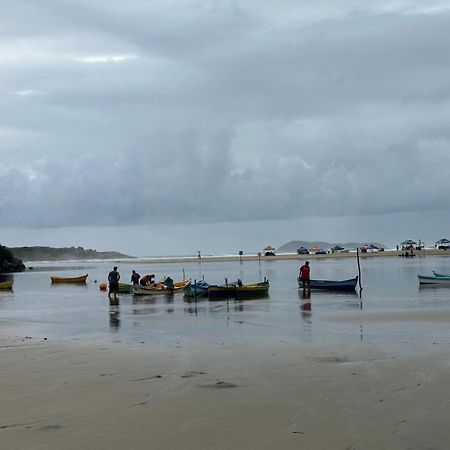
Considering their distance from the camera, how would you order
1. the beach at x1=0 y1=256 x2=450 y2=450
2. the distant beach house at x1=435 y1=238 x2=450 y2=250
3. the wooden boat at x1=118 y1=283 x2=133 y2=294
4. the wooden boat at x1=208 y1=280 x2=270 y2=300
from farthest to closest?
1. the distant beach house at x1=435 y1=238 x2=450 y2=250
2. the wooden boat at x1=118 y1=283 x2=133 y2=294
3. the wooden boat at x1=208 y1=280 x2=270 y2=300
4. the beach at x1=0 y1=256 x2=450 y2=450

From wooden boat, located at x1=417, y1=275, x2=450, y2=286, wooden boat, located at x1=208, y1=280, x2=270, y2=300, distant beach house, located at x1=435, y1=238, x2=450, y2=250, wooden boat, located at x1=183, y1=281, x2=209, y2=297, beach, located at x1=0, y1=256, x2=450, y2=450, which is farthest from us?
distant beach house, located at x1=435, y1=238, x2=450, y2=250

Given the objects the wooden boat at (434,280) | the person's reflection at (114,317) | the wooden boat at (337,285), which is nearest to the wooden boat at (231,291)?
the person's reflection at (114,317)

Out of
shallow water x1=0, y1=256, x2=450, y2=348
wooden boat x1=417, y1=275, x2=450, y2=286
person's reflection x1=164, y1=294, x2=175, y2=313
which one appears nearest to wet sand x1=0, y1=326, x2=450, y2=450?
shallow water x1=0, y1=256, x2=450, y2=348

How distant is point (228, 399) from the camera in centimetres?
1152

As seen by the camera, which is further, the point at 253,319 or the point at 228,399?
the point at 253,319

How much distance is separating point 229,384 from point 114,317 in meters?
17.4

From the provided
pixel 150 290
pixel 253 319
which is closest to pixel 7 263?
pixel 150 290

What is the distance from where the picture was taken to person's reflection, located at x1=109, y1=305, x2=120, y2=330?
84.5 ft

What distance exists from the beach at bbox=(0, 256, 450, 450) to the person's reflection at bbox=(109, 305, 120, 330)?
0.36 m

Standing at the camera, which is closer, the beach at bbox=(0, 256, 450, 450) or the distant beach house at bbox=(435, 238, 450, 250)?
the beach at bbox=(0, 256, 450, 450)

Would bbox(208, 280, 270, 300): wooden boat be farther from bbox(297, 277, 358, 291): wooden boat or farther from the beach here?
the beach

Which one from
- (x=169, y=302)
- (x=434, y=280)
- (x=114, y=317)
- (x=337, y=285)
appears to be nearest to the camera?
(x=114, y=317)

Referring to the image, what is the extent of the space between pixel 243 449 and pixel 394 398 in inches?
155

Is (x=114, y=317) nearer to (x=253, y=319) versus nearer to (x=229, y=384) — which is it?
(x=253, y=319)
